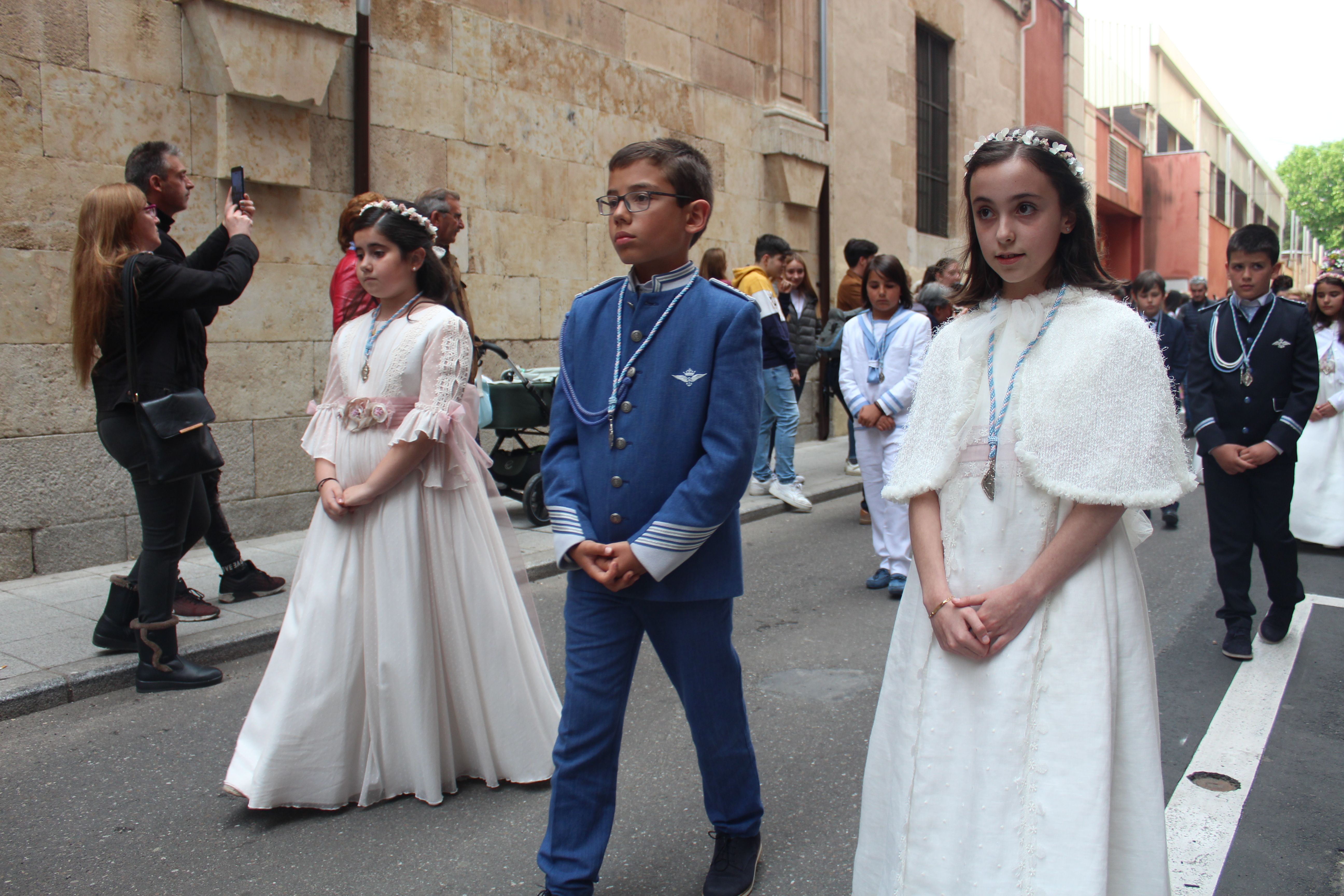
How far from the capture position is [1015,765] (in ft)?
6.26

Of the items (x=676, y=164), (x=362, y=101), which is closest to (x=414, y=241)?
(x=676, y=164)

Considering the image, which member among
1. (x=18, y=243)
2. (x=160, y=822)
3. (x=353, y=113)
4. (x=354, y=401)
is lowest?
(x=160, y=822)

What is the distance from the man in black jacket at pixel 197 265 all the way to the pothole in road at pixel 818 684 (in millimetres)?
2741

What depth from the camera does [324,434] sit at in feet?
11.6

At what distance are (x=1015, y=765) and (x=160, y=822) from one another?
2692 millimetres

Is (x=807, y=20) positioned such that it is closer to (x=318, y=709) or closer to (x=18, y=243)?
(x=18, y=243)

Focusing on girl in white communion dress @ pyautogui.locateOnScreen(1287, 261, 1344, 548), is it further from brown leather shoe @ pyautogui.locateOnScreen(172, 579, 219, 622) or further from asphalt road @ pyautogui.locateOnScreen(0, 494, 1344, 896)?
brown leather shoe @ pyautogui.locateOnScreen(172, 579, 219, 622)

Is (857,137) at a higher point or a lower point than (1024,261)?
higher

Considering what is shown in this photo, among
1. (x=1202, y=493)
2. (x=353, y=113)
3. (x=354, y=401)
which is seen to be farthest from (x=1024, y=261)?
(x=1202, y=493)

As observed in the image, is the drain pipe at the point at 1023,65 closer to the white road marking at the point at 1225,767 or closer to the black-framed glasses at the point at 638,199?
the white road marking at the point at 1225,767

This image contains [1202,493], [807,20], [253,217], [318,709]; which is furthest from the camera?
[807,20]

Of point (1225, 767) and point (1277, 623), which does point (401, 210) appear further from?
point (1277, 623)

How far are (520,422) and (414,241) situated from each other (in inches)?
159

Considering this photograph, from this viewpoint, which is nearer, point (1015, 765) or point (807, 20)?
point (1015, 765)
